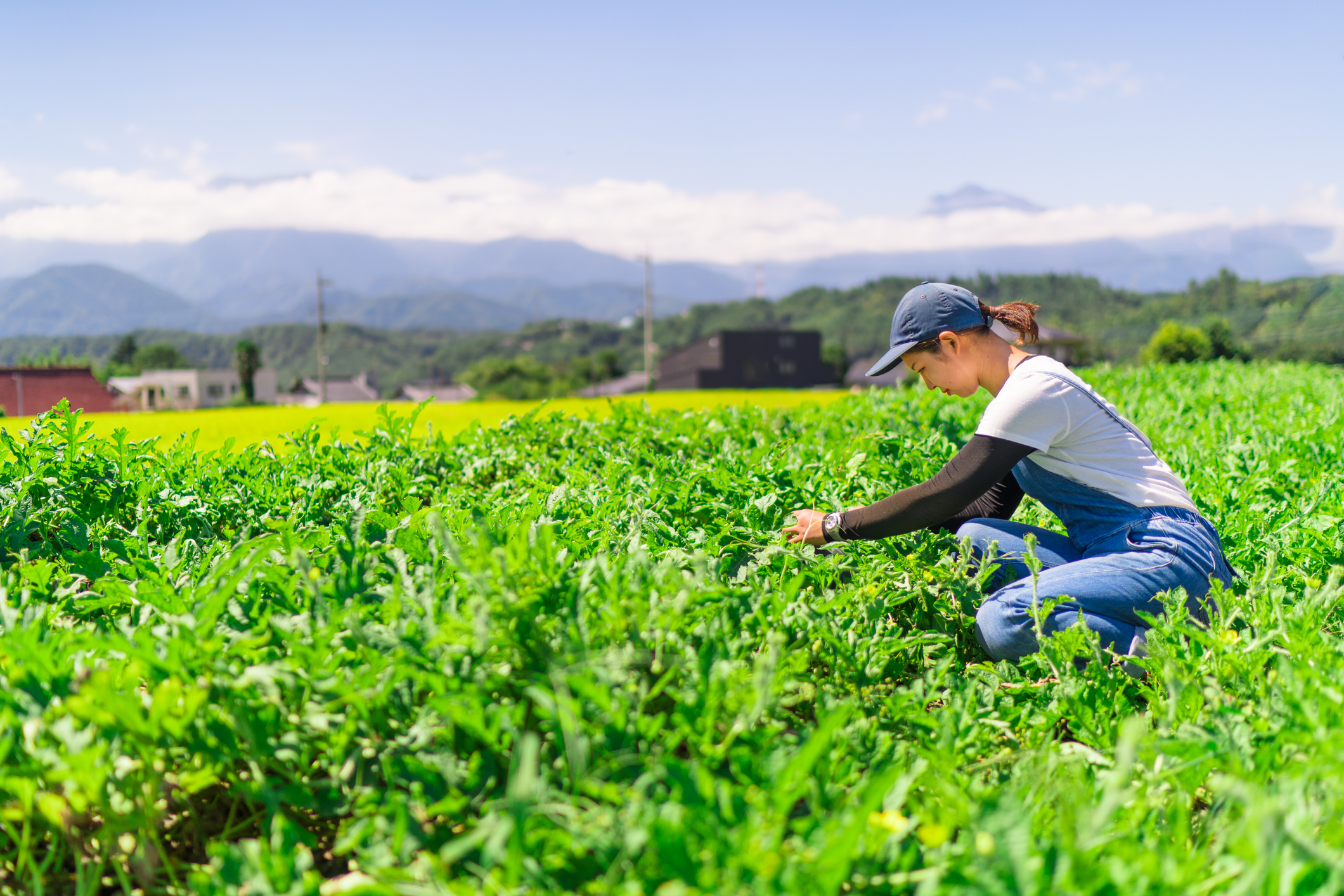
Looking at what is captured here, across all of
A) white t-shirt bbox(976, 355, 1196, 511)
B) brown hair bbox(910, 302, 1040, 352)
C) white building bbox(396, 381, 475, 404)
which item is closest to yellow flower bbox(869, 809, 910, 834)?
white t-shirt bbox(976, 355, 1196, 511)

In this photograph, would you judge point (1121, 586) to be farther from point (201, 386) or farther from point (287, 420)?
point (201, 386)

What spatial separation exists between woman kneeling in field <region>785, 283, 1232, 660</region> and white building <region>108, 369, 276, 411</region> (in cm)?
9351

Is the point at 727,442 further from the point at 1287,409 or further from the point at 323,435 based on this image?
the point at 323,435

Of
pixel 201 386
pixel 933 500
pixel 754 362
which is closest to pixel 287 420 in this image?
pixel 933 500

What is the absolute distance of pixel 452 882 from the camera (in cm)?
135

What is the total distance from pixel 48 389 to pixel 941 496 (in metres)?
43.4

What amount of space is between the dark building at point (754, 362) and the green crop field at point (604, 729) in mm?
95662

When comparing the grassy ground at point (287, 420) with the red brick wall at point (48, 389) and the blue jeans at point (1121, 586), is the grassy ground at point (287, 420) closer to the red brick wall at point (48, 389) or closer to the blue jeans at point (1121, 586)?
the blue jeans at point (1121, 586)

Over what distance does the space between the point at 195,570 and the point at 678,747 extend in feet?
4.99

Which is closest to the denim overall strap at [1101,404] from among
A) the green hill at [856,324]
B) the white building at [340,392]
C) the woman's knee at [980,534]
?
the woman's knee at [980,534]

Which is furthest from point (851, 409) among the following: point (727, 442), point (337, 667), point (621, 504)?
point (337, 667)

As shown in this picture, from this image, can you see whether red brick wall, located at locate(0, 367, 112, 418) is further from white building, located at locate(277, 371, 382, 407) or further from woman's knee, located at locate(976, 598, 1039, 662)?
white building, located at locate(277, 371, 382, 407)

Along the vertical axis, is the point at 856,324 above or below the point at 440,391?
above

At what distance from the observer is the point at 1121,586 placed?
2.86 meters
